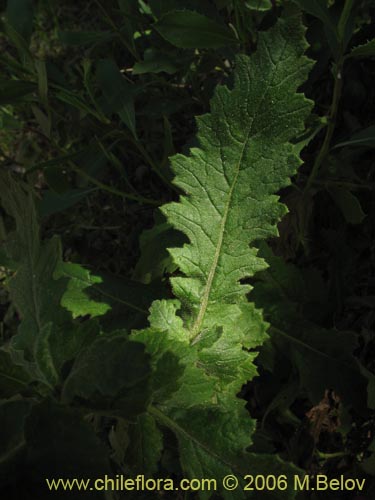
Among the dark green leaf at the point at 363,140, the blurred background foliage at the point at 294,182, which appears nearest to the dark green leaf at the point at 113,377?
the blurred background foliage at the point at 294,182

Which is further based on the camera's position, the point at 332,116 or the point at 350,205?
the point at 350,205

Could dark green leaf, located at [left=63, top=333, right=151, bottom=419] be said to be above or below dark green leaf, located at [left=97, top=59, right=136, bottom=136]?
below

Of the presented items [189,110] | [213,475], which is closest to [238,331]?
[213,475]

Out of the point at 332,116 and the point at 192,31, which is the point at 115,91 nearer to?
the point at 192,31

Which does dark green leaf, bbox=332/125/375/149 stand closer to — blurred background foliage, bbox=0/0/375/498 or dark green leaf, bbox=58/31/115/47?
blurred background foliage, bbox=0/0/375/498

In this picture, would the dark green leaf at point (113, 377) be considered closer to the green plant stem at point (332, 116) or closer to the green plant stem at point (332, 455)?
the green plant stem at point (332, 116)

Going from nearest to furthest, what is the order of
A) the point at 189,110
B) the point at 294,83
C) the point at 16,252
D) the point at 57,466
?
1. the point at 57,466
2. the point at 294,83
3. the point at 16,252
4. the point at 189,110

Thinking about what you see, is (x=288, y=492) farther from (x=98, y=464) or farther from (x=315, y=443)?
(x=315, y=443)

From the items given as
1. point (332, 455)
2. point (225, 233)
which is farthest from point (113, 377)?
point (332, 455)

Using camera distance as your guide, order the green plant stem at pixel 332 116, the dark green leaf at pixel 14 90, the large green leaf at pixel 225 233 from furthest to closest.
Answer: the dark green leaf at pixel 14 90 → the green plant stem at pixel 332 116 → the large green leaf at pixel 225 233

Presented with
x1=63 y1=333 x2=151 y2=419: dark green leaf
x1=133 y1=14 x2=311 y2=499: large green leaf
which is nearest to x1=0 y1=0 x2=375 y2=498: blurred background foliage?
x1=133 y1=14 x2=311 y2=499: large green leaf

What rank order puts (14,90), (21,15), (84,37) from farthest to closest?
(84,37), (21,15), (14,90)
